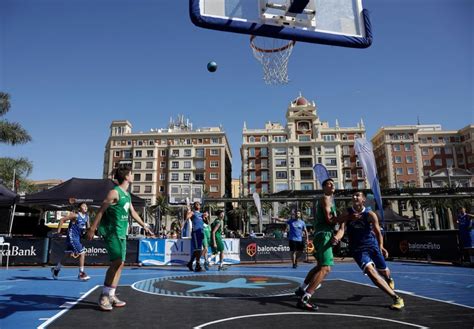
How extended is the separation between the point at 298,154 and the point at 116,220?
73.8m

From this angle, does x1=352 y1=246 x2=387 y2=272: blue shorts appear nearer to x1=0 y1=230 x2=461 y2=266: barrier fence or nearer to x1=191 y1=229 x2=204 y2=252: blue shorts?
x1=191 y1=229 x2=204 y2=252: blue shorts

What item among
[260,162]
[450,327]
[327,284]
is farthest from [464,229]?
[260,162]

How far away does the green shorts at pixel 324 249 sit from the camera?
5.54 meters

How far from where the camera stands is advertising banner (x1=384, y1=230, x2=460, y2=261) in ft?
46.1

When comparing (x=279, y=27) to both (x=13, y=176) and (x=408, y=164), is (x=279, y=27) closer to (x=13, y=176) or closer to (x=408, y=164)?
(x=13, y=176)

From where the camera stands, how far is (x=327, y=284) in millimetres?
8047

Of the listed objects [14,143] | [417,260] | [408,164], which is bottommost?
[417,260]

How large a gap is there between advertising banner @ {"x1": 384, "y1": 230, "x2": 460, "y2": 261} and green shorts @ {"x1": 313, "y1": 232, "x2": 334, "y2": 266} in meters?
11.4

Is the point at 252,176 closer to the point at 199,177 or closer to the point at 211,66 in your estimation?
the point at 199,177

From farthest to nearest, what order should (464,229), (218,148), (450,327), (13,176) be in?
(218,148) < (13,176) < (464,229) < (450,327)

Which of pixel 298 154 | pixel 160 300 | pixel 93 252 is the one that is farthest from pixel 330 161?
pixel 160 300

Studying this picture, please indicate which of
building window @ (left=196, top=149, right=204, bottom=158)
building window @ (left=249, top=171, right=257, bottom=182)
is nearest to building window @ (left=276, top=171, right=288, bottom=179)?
building window @ (left=249, top=171, right=257, bottom=182)

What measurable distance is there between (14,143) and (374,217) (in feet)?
95.0

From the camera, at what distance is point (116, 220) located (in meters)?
5.40
